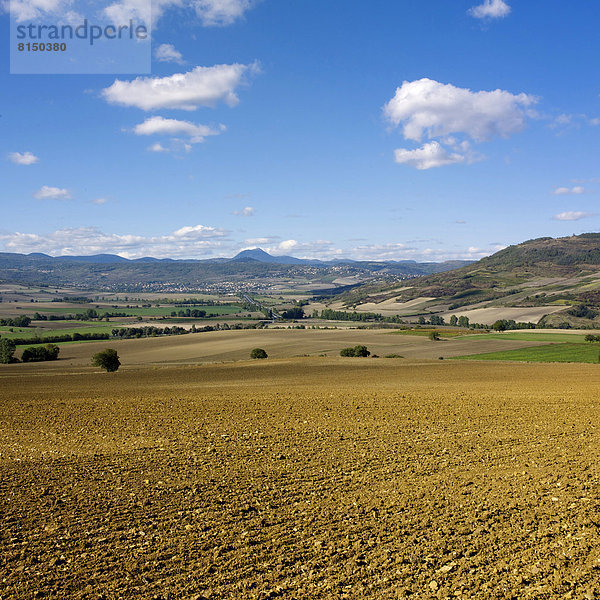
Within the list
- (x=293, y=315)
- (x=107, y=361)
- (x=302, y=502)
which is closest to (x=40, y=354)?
(x=107, y=361)

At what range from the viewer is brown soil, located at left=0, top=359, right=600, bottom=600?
8508 millimetres

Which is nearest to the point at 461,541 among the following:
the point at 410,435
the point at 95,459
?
the point at 410,435

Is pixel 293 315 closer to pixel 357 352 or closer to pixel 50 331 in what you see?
pixel 50 331

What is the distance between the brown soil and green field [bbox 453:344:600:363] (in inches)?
1671

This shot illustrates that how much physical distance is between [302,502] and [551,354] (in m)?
64.6

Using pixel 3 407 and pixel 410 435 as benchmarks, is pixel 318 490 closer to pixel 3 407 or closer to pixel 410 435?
pixel 410 435

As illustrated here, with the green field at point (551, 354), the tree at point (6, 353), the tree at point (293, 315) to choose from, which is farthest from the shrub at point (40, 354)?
the tree at point (293, 315)

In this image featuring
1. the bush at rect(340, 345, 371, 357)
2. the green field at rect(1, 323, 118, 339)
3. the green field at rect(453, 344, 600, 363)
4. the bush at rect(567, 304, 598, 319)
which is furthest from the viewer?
the bush at rect(567, 304, 598, 319)

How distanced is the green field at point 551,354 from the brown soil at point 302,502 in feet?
139

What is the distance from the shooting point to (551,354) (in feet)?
222

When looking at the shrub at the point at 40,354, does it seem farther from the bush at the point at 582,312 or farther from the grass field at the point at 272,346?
the bush at the point at 582,312

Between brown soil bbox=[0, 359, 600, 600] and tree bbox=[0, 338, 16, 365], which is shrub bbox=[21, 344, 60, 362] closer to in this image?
tree bbox=[0, 338, 16, 365]

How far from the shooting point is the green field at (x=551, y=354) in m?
63.2

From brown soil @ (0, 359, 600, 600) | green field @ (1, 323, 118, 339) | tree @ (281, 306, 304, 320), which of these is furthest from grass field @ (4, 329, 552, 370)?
tree @ (281, 306, 304, 320)
